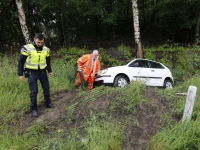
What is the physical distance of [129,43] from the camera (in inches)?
550

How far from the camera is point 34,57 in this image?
13.3 feet

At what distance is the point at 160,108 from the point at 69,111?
6.29 feet

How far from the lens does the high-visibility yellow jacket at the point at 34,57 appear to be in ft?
13.1

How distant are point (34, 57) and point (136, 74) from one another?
3759 millimetres

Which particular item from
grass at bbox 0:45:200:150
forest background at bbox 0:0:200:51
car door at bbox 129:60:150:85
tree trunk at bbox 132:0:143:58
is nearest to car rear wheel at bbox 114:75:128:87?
car door at bbox 129:60:150:85

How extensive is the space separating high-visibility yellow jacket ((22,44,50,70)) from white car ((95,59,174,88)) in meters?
2.59

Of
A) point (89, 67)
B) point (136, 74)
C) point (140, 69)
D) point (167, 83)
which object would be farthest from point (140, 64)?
point (89, 67)

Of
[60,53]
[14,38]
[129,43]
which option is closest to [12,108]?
[60,53]

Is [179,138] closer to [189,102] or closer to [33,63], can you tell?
[189,102]

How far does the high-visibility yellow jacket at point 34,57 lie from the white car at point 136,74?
259 centimetres

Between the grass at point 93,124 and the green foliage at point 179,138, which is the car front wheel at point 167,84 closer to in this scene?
the grass at point 93,124

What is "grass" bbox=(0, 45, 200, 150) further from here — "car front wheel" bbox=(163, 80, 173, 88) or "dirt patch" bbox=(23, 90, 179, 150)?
"car front wheel" bbox=(163, 80, 173, 88)

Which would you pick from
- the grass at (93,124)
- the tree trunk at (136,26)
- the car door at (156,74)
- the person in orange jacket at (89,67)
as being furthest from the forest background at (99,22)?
the grass at (93,124)

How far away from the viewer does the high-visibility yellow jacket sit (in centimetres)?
400
